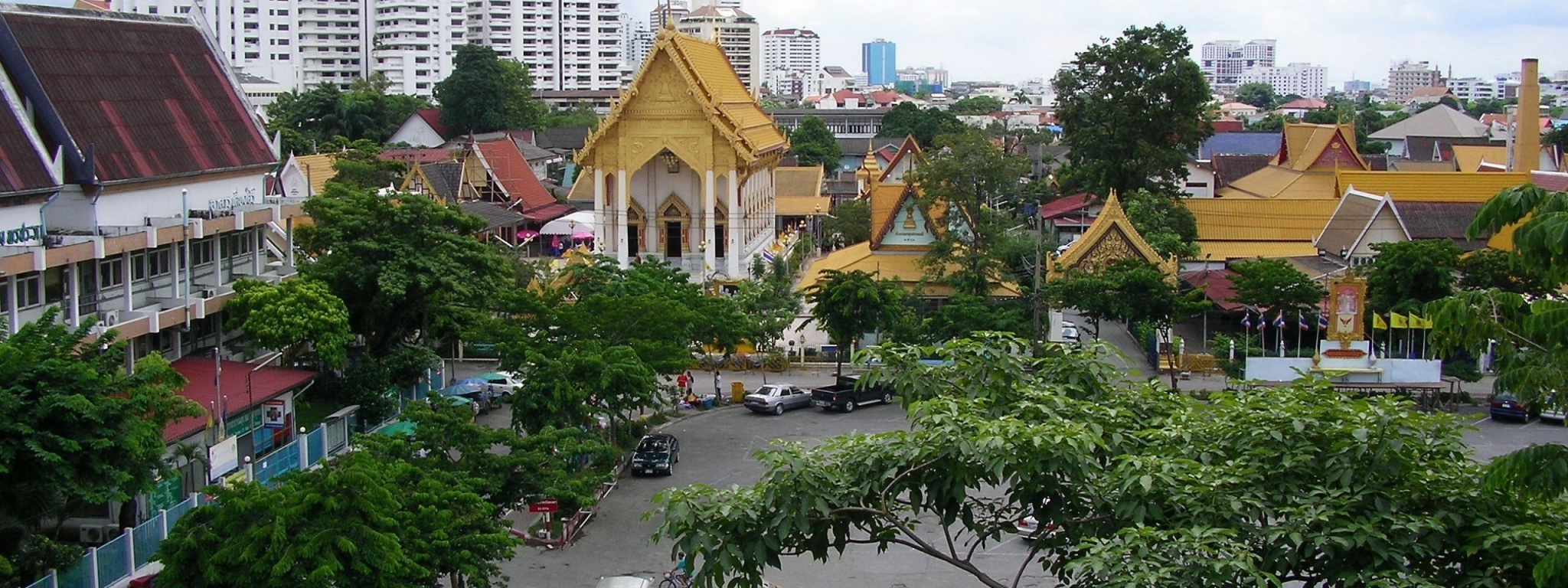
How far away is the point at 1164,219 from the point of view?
5212 centimetres

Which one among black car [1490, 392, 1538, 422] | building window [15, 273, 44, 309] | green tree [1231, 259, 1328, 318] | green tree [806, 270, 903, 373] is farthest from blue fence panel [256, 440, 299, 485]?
black car [1490, 392, 1538, 422]

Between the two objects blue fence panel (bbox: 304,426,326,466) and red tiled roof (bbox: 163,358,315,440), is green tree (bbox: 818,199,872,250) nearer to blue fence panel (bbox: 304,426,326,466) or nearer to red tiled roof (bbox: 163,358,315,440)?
red tiled roof (bbox: 163,358,315,440)

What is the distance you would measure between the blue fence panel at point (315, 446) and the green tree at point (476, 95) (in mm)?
70252

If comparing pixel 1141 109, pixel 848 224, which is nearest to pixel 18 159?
pixel 848 224

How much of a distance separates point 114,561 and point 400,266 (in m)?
11.5

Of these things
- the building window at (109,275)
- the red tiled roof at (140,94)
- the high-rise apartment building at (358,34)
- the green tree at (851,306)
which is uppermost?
the high-rise apartment building at (358,34)

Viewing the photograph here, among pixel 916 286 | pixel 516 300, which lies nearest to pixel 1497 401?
pixel 916 286

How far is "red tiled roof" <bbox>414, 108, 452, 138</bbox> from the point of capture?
101062mm

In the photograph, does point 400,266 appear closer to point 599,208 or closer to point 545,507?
point 545,507

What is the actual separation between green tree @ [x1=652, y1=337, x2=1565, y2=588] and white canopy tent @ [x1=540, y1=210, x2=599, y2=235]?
47.4m

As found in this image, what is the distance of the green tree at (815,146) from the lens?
324ft

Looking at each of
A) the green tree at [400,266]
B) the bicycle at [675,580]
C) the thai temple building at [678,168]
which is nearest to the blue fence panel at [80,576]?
the bicycle at [675,580]

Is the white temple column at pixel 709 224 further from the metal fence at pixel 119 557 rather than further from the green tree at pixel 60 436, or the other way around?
the green tree at pixel 60 436

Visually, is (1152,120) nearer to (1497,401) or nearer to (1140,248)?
(1140,248)
